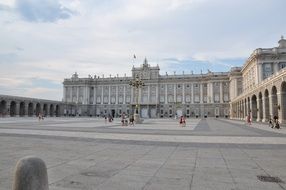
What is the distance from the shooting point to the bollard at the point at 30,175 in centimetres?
410

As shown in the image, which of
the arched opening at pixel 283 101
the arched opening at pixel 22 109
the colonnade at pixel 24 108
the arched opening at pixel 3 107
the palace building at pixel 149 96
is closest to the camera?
the arched opening at pixel 283 101

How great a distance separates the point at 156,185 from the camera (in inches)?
249

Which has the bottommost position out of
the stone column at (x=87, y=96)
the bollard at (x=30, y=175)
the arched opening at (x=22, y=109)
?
the bollard at (x=30, y=175)

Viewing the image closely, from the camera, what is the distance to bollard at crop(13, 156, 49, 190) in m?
4.10

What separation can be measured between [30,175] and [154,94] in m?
119

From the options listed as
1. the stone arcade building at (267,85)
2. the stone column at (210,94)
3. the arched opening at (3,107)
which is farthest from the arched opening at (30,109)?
the stone column at (210,94)

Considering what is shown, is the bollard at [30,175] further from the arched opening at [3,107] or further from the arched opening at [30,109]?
the arched opening at [30,109]

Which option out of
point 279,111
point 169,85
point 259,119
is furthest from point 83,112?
point 279,111

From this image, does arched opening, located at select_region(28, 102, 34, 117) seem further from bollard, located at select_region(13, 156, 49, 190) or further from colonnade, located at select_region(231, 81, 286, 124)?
bollard, located at select_region(13, 156, 49, 190)

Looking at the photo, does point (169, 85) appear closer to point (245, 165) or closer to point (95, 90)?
point (95, 90)

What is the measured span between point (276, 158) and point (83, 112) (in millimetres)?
123013

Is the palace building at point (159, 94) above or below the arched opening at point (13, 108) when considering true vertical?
above

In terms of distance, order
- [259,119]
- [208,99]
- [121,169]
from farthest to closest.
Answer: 1. [208,99]
2. [259,119]
3. [121,169]

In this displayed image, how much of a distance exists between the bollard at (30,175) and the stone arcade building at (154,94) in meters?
107
